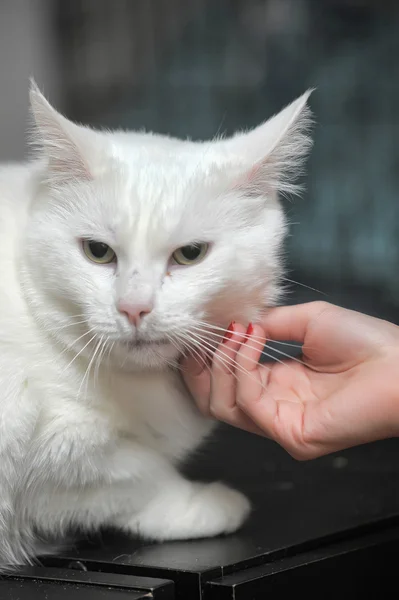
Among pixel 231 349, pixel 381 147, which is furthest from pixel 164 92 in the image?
pixel 231 349

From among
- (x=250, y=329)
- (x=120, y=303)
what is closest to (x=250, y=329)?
(x=250, y=329)

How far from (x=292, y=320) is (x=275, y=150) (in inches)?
9.6

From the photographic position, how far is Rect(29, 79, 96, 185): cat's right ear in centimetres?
106

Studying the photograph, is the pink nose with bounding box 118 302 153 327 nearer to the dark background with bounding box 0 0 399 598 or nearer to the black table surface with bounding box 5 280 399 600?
the black table surface with bounding box 5 280 399 600

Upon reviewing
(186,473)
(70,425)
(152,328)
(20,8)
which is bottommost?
(186,473)

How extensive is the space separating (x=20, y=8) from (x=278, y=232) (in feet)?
5.31

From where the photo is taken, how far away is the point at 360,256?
1981 mm

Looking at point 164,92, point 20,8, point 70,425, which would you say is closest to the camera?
point 70,425

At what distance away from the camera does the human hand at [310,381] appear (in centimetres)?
101

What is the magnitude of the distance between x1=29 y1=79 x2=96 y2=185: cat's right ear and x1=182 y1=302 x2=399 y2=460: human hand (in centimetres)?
31

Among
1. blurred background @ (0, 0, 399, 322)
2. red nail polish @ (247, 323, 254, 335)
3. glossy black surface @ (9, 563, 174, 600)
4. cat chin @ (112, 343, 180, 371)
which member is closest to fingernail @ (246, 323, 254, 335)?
red nail polish @ (247, 323, 254, 335)

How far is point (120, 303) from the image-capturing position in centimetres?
98

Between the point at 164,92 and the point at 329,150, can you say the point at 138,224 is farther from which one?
the point at 164,92

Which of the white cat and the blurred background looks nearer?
the white cat
